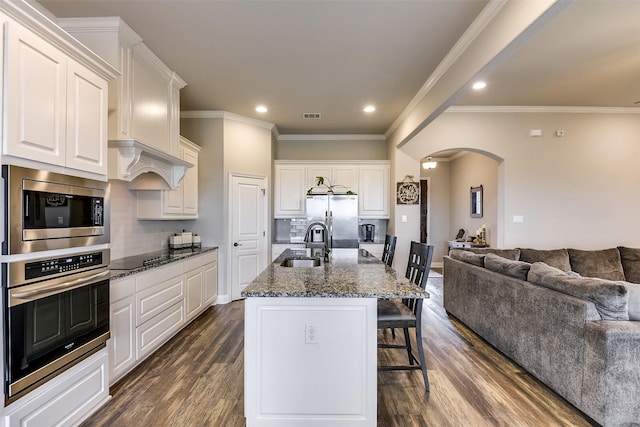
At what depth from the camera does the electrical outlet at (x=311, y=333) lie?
1855mm

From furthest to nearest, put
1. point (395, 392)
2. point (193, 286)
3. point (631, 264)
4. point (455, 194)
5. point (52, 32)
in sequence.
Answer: point (455, 194) → point (631, 264) → point (193, 286) → point (395, 392) → point (52, 32)

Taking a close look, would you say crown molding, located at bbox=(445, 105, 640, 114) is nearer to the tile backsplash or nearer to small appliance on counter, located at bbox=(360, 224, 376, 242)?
small appliance on counter, located at bbox=(360, 224, 376, 242)

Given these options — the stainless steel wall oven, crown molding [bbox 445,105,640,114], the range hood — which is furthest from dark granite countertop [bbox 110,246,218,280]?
crown molding [bbox 445,105,640,114]

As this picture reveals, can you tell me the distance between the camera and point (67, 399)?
5.98 ft

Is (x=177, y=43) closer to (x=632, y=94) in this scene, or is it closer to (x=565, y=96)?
(x=565, y=96)

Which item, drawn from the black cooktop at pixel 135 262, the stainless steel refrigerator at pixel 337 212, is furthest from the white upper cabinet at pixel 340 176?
the black cooktop at pixel 135 262

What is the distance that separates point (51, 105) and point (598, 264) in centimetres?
557

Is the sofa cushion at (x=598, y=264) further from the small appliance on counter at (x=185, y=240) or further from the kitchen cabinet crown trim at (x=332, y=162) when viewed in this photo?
the small appliance on counter at (x=185, y=240)

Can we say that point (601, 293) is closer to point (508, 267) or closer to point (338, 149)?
point (508, 267)

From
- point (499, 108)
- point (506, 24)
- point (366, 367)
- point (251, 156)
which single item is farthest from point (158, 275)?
point (499, 108)

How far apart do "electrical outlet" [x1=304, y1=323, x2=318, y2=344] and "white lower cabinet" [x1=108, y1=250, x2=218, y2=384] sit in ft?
4.88

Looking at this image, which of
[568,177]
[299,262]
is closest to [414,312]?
[299,262]

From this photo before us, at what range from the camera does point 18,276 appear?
150 centimetres

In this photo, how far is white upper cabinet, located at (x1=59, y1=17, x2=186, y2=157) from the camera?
255 centimetres
